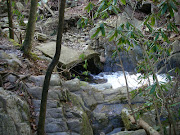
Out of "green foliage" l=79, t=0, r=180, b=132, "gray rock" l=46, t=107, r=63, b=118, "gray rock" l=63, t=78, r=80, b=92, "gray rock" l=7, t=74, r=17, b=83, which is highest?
"green foliage" l=79, t=0, r=180, b=132

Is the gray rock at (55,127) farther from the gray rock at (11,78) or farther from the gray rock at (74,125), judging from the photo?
the gray rock at (11,78)

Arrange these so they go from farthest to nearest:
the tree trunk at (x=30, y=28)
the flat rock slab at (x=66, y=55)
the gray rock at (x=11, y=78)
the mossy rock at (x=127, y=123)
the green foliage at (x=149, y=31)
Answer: the flat rock slab at (x=66, y=55) → the tree trunk at (x=30, y=28) → the mossy rock at (x=127, y=123) → the gray rock at (x=11, y=78) → the green foliage at (x=149, y=31)

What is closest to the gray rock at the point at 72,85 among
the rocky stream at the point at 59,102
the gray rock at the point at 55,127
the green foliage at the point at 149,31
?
the rocky stream at the point at 59,102

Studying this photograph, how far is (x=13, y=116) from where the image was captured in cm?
298

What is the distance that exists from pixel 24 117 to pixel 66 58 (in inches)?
189

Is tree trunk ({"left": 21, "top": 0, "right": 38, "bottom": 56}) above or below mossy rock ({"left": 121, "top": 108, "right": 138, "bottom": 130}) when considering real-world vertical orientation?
above

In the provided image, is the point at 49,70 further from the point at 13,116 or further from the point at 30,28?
the point at 30,28

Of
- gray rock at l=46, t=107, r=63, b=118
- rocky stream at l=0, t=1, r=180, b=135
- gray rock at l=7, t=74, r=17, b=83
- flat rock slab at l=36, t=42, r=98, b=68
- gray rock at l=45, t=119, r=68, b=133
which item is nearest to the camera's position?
rocky stream at l=0, t=1, r=180, b=135

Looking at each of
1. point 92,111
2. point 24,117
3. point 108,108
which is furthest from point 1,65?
point 108,108

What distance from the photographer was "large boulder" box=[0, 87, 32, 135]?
9.20ft

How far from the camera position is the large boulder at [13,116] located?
280cm

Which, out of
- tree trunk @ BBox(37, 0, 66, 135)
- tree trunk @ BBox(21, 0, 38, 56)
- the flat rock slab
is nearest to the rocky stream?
the flat rock slab

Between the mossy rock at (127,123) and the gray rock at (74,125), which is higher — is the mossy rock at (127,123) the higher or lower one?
the lower one

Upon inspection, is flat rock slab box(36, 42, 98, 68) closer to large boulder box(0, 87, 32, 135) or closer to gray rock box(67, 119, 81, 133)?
gray rock box(67, 119, 81, 133)
